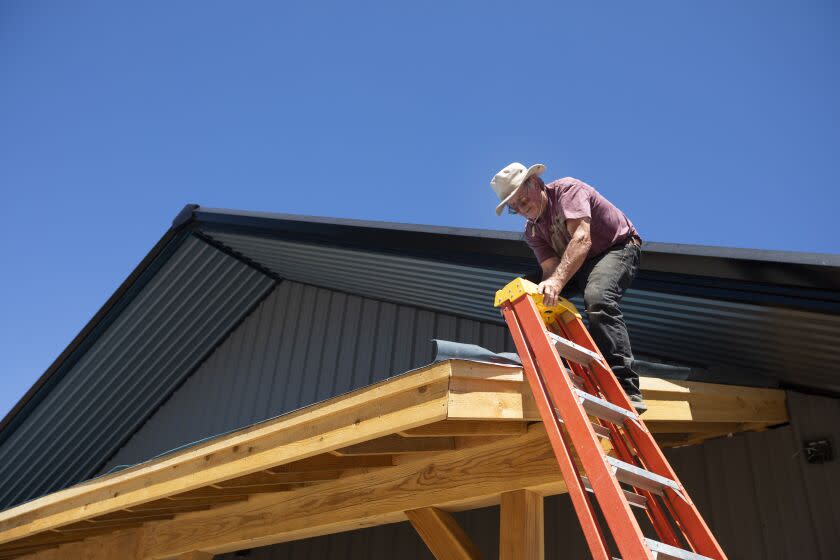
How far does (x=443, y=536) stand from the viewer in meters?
4.36

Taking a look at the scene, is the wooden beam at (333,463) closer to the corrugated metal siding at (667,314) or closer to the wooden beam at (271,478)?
the wooden beam at (271,478)

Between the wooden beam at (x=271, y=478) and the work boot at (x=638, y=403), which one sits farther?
the wooden beam at (x=271, y=478)

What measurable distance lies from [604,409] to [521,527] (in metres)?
1.39

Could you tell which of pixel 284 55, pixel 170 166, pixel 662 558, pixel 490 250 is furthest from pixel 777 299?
pixel 170 166

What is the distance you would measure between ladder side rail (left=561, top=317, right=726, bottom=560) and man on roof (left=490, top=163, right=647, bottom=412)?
0.15 meters

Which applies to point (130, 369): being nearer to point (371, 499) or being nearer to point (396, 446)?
point (371, 499)

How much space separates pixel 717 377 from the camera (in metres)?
4.40

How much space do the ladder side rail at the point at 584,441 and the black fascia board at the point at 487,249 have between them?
4.89 feet

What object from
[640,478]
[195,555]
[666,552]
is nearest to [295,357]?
[195,555]

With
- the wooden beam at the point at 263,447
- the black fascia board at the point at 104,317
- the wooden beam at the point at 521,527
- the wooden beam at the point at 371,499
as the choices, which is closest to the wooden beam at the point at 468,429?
the wooden beam at the point at 371,499

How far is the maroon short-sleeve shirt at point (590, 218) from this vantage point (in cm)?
370

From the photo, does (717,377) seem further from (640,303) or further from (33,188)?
(33,188)

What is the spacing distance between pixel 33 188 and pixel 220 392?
874 centimetres

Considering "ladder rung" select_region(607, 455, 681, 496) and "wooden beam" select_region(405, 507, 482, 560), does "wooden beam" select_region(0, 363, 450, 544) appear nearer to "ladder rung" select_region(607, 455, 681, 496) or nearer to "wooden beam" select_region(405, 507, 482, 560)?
"ladder rung" select_region(607, 455, 681, 496)
